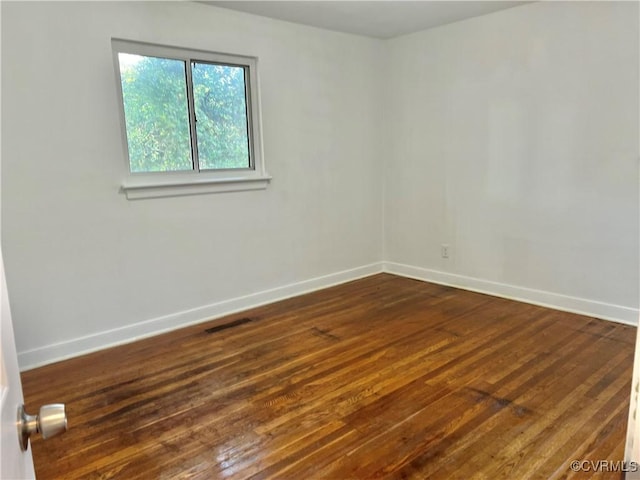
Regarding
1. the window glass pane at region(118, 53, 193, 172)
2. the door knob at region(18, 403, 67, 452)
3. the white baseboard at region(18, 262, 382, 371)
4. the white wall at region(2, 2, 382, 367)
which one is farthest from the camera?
the window glass pane at region(118, 53, 193, 172)

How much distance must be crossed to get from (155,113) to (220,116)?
52 centimetres

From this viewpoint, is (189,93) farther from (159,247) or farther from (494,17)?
(494,17)

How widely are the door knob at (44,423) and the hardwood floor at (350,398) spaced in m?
1.20

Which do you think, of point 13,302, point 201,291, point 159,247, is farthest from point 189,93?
point 13,302

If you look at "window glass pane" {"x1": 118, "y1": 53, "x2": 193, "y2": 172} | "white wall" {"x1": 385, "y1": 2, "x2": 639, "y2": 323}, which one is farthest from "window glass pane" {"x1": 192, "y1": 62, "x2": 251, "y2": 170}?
"white wall" {"x1": 385, "y1": 2, "x2": 639, "y2": 323}

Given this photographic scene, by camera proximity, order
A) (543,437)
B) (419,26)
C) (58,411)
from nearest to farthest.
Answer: (58,411) → (543,437) → (419,26)

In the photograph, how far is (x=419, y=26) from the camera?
3.93 meters

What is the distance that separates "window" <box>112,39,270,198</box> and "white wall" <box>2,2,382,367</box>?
94mm

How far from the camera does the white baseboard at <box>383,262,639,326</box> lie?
3.23 meters

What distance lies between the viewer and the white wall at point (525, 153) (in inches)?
122

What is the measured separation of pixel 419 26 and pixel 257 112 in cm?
167

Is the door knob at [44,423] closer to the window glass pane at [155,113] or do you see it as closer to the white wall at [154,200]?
the white wall at [154,200]

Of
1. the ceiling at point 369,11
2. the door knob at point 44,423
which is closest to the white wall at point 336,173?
the ceiling at point 369,11

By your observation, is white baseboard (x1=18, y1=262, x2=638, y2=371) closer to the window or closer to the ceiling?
the window
